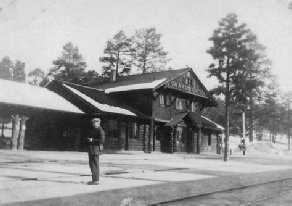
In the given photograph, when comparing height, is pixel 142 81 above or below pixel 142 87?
above

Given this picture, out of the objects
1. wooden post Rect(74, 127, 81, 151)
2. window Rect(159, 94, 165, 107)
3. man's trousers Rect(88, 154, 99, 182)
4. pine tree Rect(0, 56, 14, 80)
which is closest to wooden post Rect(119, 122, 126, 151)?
wooden post Rect(74, 127, 81, 151)

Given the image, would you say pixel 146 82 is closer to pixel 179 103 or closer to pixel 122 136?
pixel 179 103

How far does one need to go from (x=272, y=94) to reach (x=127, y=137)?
39.1 meters

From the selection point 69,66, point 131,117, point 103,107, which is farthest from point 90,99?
point 69,66

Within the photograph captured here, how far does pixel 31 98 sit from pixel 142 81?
40.7ft

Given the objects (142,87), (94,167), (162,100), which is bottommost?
(94,167)

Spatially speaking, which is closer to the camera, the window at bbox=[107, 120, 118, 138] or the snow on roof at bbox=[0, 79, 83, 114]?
the snow on roof at bbox=[0, 79, 83, 114]

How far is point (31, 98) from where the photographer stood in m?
22.1

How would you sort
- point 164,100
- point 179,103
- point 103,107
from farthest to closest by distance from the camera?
point 179,103
point 164,100
point 103,107

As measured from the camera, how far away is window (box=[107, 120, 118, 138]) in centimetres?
2530

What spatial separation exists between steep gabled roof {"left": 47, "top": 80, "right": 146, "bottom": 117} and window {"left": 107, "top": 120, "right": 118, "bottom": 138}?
112 cm

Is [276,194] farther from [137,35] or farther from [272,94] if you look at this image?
[272,94]

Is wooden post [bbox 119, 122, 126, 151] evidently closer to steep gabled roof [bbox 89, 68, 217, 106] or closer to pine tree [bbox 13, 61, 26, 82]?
steep gabled roof [bbox 89, 68, 217, 106]

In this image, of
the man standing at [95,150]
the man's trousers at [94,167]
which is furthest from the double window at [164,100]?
the man's trousers at [94,167]
